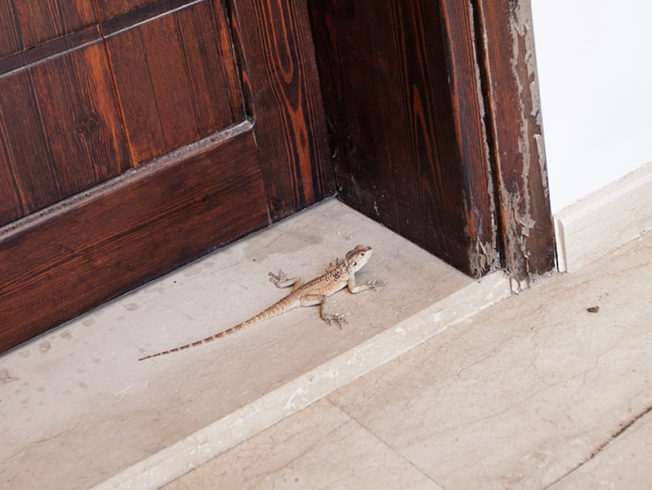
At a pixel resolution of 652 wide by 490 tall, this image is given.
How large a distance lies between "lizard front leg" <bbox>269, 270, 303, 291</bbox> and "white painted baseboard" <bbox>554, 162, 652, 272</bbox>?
797 mm

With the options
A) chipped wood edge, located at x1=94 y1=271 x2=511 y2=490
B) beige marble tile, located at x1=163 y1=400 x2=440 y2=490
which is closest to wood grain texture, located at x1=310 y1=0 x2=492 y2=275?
chipped wood edge, located at x1=94 y1=271 x2=511 y2=490

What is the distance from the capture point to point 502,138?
276 centimetres

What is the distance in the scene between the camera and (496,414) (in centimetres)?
258

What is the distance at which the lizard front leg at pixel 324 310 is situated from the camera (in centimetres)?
288

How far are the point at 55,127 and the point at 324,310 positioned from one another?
3.03 ft

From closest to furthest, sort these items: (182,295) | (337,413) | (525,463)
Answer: (525,463)
(337,413)
(182,295)

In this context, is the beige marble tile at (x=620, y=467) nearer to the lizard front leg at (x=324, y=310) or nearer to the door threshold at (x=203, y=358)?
the door threshold at (x=203, y=358)

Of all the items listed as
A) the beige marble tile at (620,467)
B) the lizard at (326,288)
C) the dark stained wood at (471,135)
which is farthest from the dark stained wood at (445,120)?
the beige marble tile at (620,467)

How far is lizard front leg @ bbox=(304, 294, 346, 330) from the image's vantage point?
288 cm

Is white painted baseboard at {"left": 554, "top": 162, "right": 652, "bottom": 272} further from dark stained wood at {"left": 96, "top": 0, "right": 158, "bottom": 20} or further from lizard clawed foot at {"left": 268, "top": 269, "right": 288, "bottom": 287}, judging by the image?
dark stained wood at {"left": 96, "top": 0, "right": 158, "bottom": 20}

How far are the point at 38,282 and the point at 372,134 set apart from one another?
1.09 metres

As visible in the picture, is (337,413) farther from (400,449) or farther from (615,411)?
(615,411)

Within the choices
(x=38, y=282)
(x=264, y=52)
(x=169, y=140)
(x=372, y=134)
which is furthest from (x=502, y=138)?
(x=38, y=282)

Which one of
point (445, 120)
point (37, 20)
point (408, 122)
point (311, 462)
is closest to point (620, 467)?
point (311, 462)
